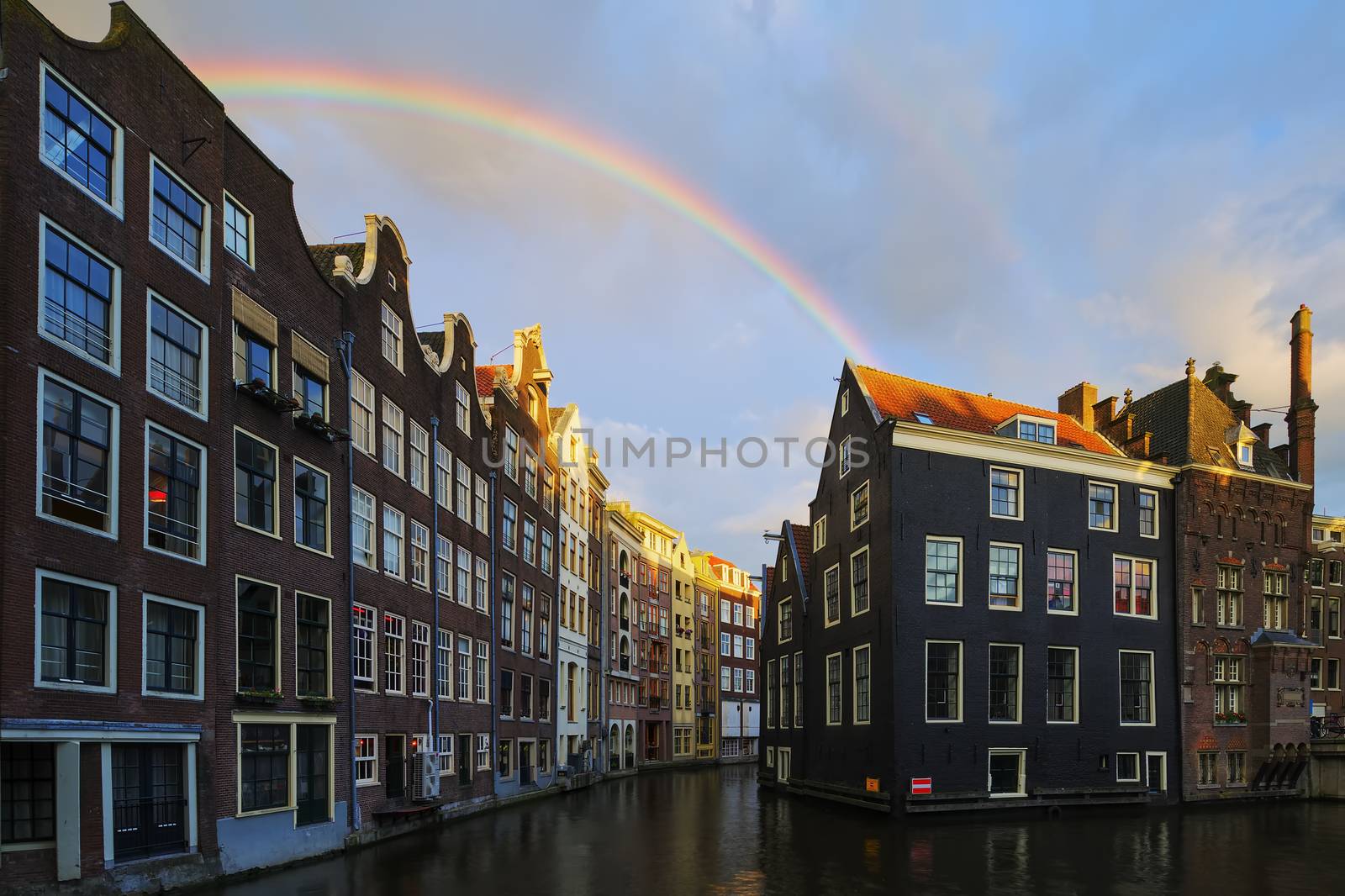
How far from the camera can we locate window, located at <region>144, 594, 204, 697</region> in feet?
68.1

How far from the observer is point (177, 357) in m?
22.2

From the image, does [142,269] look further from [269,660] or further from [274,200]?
[269,660]

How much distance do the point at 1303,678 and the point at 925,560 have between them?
64.4ft

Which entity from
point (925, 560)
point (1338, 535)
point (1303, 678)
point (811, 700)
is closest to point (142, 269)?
point (925, 560)

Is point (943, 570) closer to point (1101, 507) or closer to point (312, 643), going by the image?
point (1101, 507)

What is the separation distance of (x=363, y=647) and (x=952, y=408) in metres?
26.6

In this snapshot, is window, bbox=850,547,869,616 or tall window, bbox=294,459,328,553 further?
window, bbox=850,547,869,616

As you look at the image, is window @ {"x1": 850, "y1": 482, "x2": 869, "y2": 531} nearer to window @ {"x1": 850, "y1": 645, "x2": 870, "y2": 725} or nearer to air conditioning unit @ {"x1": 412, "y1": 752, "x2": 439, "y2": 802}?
window @ {"x1": 850, "y1": 645, "x2": 870, "y2": 725}

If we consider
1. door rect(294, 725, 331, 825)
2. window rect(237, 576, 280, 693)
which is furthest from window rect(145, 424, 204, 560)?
door rect(294, 725, 331, 825)

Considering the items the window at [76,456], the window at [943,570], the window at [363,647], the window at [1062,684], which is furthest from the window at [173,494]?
the window at [1062,684]

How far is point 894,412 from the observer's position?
43.0 metres

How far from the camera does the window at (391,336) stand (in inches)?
1308

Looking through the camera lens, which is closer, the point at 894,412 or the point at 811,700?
the point at 894,412

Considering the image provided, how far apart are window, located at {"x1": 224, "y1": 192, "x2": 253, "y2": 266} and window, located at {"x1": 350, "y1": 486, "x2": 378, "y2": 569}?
25.8 feet
